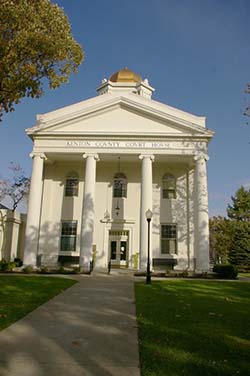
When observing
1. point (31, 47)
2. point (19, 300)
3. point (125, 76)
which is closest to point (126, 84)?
point (125, 76)

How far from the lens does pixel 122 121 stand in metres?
26.2

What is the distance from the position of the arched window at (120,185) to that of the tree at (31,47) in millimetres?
15035

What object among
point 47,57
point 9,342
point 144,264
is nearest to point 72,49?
point 47,57

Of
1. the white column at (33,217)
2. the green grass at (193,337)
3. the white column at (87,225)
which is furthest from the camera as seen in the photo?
the white column at (33,217)

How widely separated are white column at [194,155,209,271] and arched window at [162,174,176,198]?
10.8 ft

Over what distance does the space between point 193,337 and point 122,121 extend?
2140 centimetres

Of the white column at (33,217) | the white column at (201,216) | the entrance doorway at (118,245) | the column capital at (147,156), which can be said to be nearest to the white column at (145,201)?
the column capital at (147,156)

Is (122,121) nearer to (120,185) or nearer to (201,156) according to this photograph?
(120,185)

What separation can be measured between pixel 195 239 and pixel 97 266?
26.1ft

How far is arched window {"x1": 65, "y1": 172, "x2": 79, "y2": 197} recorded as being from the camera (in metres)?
28.4

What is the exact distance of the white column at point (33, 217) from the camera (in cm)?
2408

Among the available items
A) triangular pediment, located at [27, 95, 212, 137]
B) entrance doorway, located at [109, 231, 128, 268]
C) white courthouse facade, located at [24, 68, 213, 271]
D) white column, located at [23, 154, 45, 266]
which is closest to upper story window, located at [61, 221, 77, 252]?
white courthouse facade, located at [24, 68, 213, 271]

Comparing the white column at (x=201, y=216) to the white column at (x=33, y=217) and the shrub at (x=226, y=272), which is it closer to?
the shrub at (x=226, y=272)

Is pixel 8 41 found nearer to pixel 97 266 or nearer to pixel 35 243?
pixel 35 243
